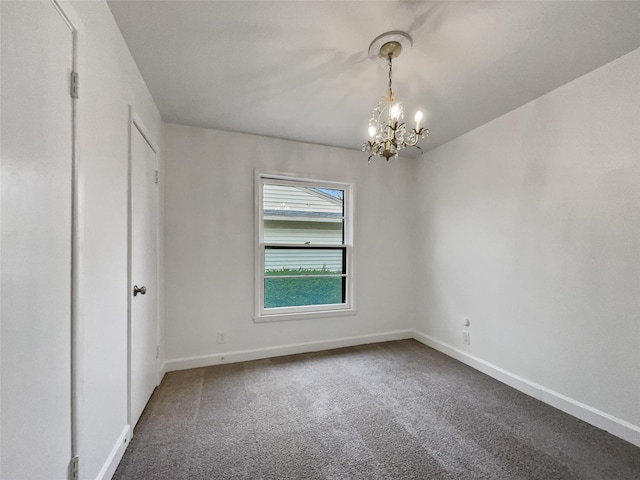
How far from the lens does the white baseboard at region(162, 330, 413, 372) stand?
277 centimetres

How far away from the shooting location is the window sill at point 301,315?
3.07 m

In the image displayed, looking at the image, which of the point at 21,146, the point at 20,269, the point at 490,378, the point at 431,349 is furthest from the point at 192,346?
the point at 490,378

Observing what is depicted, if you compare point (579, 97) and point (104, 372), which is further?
point (579, 97)

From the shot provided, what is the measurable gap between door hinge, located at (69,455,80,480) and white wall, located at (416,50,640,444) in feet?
9.88

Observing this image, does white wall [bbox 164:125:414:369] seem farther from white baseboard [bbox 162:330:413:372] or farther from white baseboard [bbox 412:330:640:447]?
white baseboard [bbox 412:330:640:447]

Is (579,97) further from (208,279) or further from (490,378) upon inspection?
(208,279)

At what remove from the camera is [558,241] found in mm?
2152

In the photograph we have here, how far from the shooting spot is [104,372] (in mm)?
1412

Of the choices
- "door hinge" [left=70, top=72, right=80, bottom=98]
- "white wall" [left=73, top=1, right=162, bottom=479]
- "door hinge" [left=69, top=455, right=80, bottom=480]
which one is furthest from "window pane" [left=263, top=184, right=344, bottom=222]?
"door hinge" [left=69, top=455, right=80, bottom=480]

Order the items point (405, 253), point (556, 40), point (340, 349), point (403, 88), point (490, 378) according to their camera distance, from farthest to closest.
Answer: point (405, 253)
point (340, 349)
point (490, 378)
point (403, 88)
point (556, 40)

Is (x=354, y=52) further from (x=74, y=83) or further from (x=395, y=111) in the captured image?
(x=74, y=83)

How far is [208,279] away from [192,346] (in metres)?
0.69

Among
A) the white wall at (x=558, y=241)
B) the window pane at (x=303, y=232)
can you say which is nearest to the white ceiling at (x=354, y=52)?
the white wall at (x=558, y=241)

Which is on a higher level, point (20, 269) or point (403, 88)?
point (403, 88)
